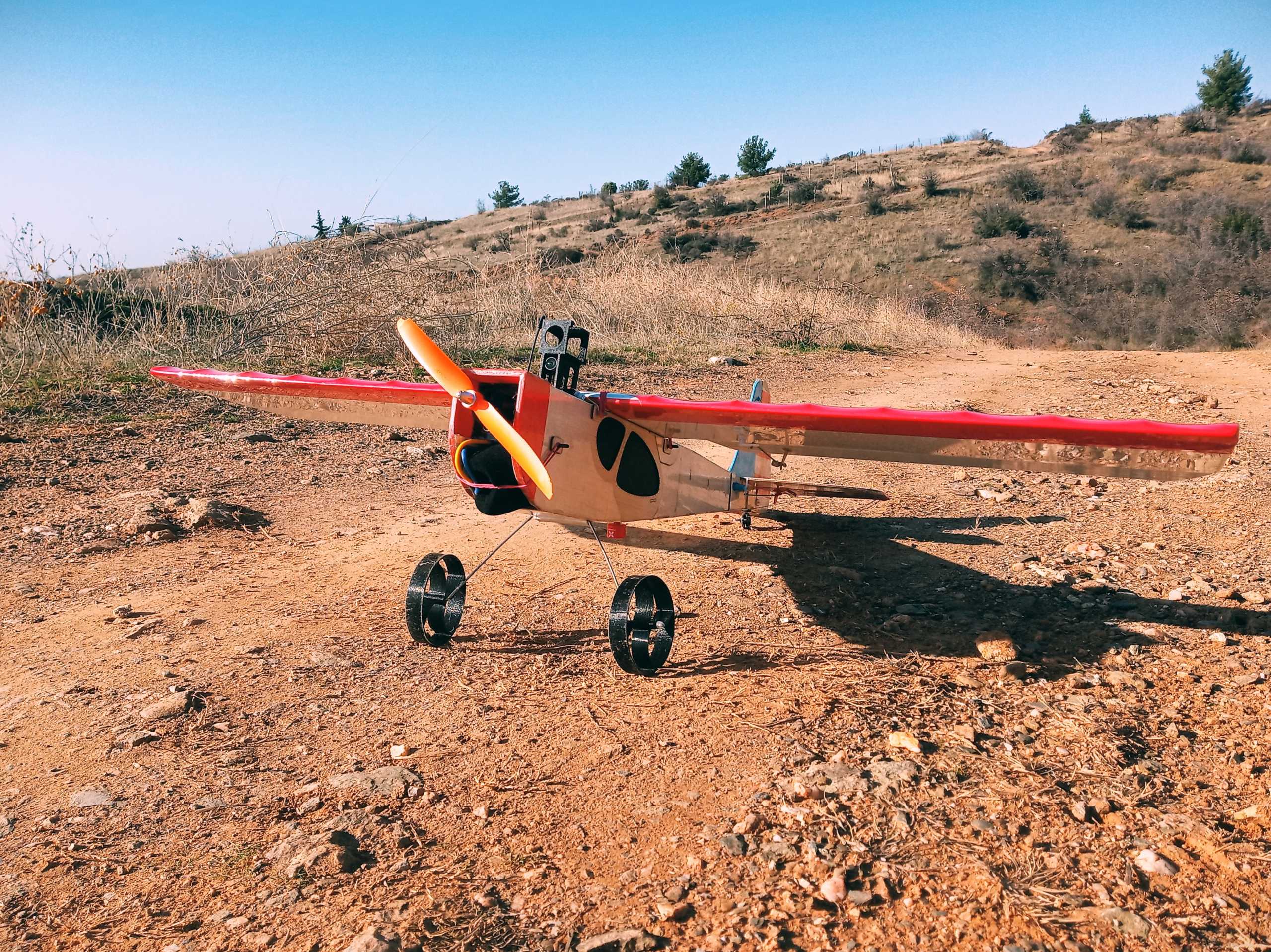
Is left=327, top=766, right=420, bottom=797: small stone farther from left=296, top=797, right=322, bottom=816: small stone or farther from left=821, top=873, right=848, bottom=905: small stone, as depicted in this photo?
left=821, top=873, right=848, bottom=905: small stone

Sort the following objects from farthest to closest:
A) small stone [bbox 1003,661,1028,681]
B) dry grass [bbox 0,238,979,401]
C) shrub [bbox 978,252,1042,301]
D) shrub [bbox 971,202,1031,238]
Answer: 1. shrub [bbox 971,202,1031,238]
2. shrub [bbox 978,252,1042,301]
3. dry grass [bbox 0,238,979,401]
4. small stone [bbox 1003,661,1028,681]

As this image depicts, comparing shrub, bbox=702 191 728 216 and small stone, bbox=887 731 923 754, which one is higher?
shrub, bbox=702 191 728 216

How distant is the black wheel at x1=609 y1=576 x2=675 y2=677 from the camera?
4352mm

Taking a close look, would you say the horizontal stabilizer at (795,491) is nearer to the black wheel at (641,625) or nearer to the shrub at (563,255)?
the black wheel at (641,625)

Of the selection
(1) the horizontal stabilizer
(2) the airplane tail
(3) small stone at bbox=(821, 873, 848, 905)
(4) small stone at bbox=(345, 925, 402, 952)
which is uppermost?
(2) the airplane tail

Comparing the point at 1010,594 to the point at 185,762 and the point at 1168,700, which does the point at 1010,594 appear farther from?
the point at 185,762

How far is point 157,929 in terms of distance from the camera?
2.55 metres

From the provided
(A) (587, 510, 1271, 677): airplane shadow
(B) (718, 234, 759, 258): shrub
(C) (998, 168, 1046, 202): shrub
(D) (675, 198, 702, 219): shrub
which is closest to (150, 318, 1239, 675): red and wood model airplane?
(A) (587, 510, 1271, 677): airplane shadow

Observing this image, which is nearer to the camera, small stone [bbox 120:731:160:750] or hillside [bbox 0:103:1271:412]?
small stone [bbox 120:731:160:750]

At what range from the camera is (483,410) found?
443cm

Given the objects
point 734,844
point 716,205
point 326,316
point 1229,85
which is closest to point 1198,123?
point 1229,85

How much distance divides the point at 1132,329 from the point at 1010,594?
26.1 meters

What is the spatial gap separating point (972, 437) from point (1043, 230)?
39.1 metres

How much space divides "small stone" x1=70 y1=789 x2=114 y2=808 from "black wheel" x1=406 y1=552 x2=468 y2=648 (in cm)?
174
